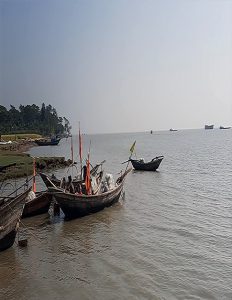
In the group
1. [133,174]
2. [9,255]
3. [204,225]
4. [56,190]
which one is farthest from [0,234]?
[133,174]

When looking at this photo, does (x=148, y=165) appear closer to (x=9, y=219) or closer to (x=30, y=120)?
(x=9, y=219)

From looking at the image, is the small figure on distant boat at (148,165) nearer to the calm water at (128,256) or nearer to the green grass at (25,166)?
the green grass at (25,166)

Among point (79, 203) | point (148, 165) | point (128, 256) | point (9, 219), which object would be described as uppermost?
point (9, 219)

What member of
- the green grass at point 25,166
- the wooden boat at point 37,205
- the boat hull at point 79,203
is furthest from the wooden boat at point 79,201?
the green grass at point 25,166

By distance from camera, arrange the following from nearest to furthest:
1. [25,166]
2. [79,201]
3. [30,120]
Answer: [79,201] < [25,166] < [30,120]

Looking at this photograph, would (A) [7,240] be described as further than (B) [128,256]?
Yes

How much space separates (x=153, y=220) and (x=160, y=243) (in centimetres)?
383

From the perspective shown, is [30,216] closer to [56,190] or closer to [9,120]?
[56,190]

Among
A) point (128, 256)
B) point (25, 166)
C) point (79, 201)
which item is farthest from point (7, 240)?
point (25, 166)

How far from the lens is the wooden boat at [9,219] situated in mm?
13680

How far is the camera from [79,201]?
18.9 m

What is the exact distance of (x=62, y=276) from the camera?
39.5ft

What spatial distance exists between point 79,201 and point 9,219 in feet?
18.1

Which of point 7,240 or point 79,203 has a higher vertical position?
point 79,203
